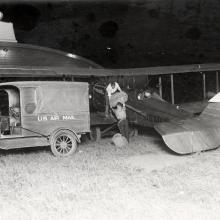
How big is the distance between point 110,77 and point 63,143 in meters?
5.19

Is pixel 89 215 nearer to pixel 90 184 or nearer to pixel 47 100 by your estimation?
pixel 90 184

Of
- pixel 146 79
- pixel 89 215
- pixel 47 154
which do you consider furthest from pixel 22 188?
pixel 146 79

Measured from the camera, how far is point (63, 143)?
9.98 metres

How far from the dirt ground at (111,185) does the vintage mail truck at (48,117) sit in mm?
473

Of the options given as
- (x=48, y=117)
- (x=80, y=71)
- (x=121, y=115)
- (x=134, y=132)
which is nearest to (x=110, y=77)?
(x=80, y=71)

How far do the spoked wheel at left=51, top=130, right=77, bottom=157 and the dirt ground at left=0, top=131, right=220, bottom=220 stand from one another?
0.90 feet

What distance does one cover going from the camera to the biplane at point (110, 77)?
39.9 ft

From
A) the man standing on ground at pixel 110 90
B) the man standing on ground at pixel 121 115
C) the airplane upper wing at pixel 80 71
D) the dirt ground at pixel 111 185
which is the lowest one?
the dirt ground at pixel 111 185

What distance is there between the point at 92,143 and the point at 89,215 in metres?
6.94

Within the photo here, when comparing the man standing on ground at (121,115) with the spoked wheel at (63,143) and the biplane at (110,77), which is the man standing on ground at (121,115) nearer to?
the biplane at (110,77)

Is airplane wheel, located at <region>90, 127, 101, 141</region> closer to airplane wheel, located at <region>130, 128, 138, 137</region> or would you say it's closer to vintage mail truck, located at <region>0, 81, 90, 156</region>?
airplane wheel, located at <region>130, 128, 138, 137</region>

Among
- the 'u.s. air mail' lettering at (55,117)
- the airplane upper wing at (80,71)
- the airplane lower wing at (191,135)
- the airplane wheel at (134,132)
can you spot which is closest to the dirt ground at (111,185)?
the airplane lower wing at (191,135)

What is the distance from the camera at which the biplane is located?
12172 millimetres

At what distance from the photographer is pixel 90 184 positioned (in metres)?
6.82
